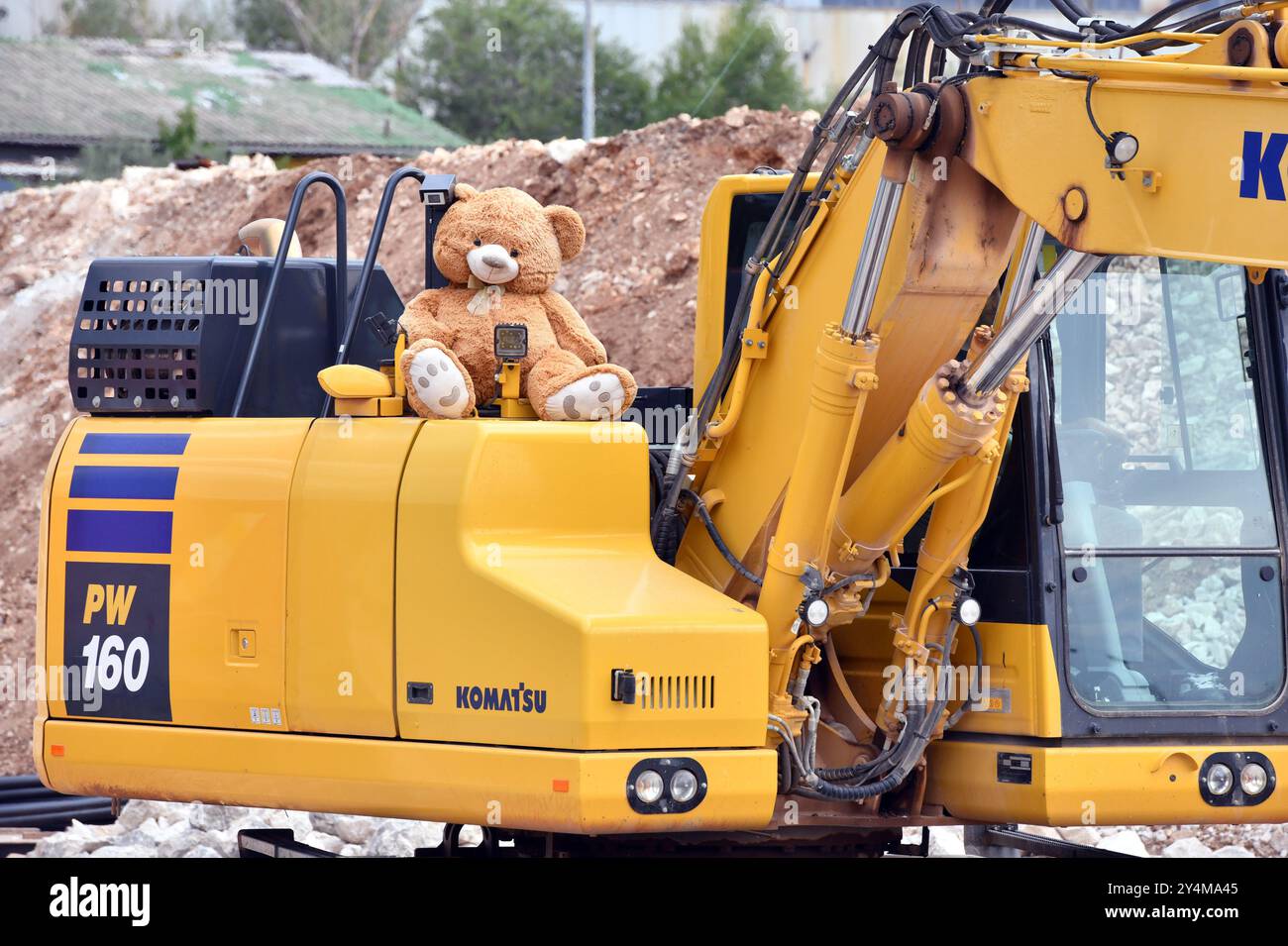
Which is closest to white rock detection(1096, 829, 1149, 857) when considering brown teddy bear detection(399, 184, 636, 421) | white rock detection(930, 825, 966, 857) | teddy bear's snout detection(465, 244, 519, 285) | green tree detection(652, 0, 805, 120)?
white rock detection(930, 825, 966, 857)

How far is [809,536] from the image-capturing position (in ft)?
16.5

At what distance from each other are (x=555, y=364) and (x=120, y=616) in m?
1.60

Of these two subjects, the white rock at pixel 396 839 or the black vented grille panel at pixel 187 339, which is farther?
the white rock at pixel 396 839

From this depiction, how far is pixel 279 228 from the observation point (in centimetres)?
695

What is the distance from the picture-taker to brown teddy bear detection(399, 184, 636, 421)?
5332 mm

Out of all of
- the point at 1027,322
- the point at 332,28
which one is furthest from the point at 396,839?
the point at 332,28

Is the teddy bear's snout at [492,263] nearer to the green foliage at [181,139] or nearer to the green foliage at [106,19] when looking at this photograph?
the green foliage at [181,139]

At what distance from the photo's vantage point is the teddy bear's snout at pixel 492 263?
5566 mm

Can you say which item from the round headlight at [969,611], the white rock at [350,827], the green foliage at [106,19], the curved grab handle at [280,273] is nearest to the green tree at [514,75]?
the green foliage at [106,19]

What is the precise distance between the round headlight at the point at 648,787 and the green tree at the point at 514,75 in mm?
27445

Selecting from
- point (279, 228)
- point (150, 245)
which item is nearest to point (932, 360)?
point (279, 228)

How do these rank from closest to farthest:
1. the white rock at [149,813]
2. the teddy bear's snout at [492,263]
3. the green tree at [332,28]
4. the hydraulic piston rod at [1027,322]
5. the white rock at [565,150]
A: the hydraulic piston rod at [1027,322], the teddy bear's snout at [492,263], the white rock at [149,813], the white rock at [565,150], the green tree at [332,28]

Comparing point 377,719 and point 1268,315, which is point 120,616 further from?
point 1268,315

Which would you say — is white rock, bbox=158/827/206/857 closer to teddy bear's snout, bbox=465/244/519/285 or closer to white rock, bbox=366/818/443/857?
white rock, bbox=366/818/443/857
